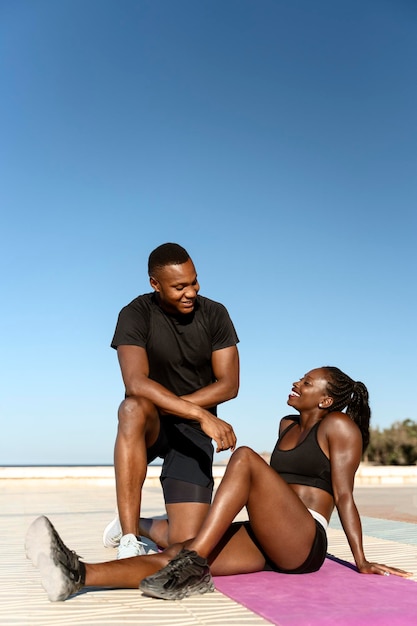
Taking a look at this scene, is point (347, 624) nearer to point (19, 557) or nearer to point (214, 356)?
point (214, 356)

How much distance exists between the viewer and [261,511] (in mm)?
3654

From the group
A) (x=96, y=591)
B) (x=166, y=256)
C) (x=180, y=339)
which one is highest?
(x=166, y=256)

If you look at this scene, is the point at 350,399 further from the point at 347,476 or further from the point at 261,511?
the point at 261,511

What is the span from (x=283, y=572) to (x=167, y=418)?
1123mm

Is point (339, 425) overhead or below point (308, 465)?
overhead

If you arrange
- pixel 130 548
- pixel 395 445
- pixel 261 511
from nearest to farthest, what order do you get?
1. pixel 261 511
2. pixel 130 548
3. pixel 395 445

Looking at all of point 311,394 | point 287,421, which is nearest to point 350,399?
point 311,394

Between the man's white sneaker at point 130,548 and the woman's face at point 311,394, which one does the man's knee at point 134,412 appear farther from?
the woman's face at point 311,394

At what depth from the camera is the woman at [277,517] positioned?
3266mm

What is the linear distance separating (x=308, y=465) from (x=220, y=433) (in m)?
0.63

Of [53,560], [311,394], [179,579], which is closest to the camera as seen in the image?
[53,560]

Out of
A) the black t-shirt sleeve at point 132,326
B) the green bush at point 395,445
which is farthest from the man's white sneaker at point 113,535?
the green bush at point 395,445

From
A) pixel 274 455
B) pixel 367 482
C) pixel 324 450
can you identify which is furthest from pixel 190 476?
pixel 367 482

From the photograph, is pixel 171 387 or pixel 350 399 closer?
pixel 350 399
